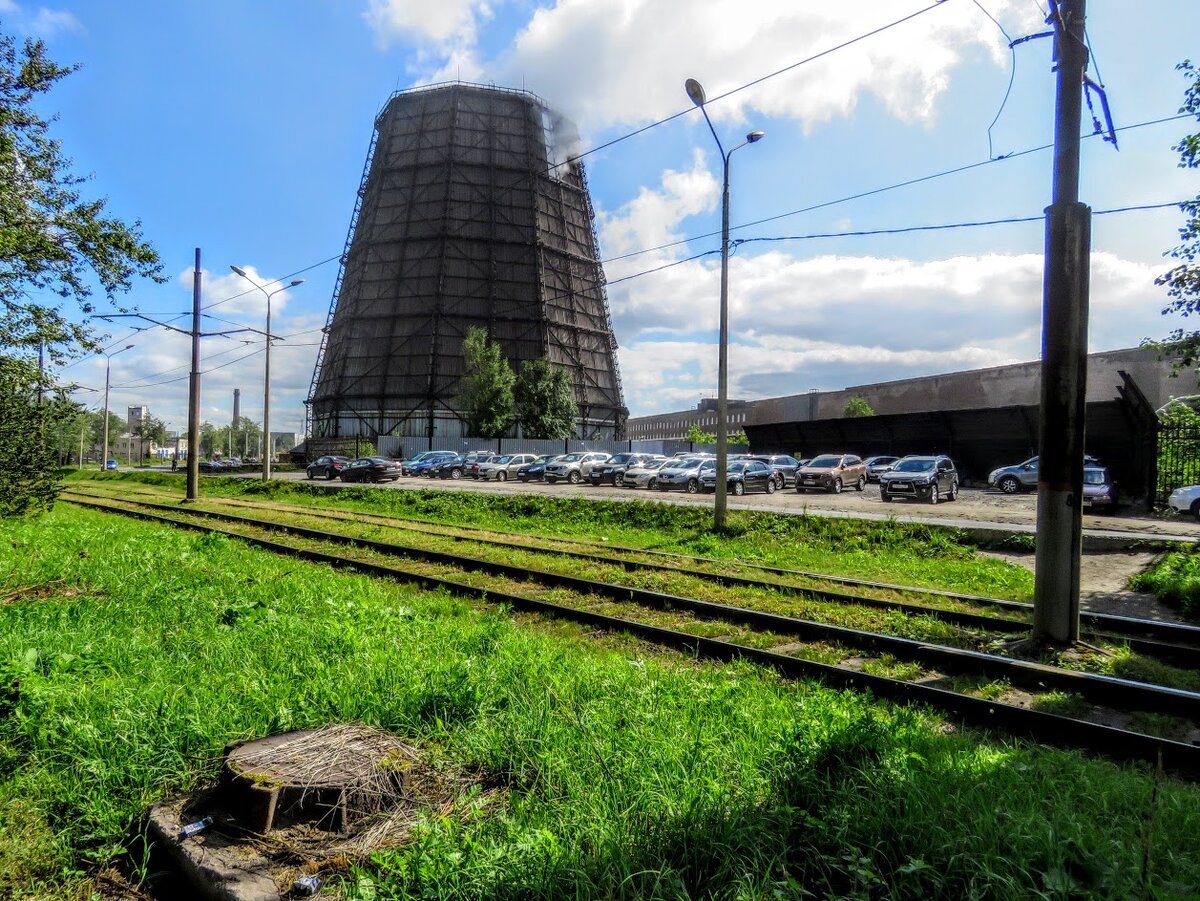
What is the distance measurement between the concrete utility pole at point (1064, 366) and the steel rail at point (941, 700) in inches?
98.1

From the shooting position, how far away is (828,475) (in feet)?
101

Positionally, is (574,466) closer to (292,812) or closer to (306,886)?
(292,812)

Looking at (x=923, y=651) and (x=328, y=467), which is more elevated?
(x=328, y=467)

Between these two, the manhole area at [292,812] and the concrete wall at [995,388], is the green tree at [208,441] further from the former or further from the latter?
the manhole area at [292,812]

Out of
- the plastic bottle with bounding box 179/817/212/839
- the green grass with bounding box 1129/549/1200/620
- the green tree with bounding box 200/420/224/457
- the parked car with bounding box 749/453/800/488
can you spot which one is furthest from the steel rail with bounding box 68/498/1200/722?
the green tree with bounding box 200/420/224/457

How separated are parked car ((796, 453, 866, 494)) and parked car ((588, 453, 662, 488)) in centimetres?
869

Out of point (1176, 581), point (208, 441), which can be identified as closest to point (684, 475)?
point (1176, 581)

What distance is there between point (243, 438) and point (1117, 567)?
150800 millimetres

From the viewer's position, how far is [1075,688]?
231 inches

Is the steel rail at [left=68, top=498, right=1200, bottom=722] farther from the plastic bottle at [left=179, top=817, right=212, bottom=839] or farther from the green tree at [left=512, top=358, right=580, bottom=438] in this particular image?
the green tree at [left=512, top=358, right=580, bottom=438]

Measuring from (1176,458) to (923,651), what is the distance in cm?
2226

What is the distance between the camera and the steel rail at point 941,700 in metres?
4.58

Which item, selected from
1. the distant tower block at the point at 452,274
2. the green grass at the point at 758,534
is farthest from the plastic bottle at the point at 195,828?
the distant tower block at the point at 452,274

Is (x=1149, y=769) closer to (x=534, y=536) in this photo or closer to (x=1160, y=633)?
(x=1160, y=633)
